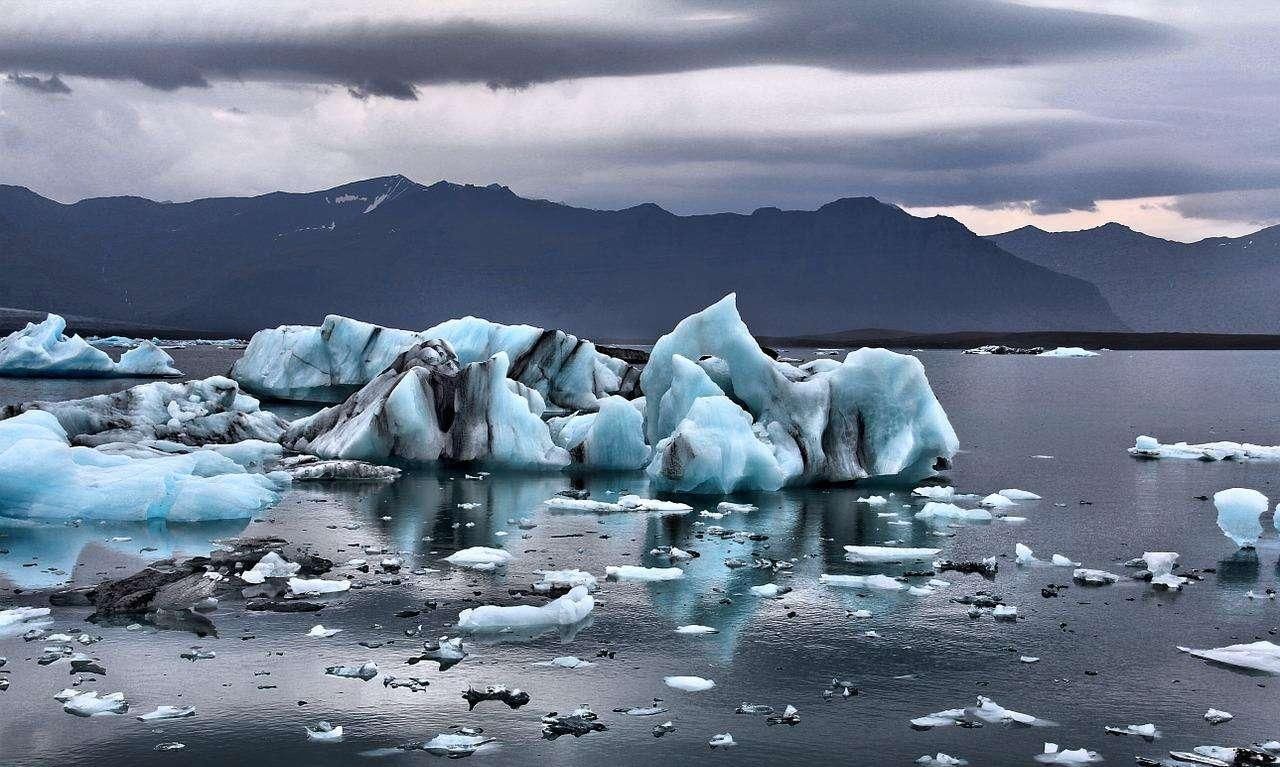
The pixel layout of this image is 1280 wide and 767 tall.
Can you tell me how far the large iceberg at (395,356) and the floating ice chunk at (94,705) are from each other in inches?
892

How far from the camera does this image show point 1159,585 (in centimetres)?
1372

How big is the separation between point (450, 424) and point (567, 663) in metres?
15.0

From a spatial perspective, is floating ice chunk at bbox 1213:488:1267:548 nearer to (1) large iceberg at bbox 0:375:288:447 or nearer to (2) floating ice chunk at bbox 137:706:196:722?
(2) floating ice chunk at bbox 137:706:196:722

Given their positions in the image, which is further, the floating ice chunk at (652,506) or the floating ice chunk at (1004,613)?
the floating ice chunk at (652,506)

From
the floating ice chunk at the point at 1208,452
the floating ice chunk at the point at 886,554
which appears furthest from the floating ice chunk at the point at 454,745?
the floating ice chunk at the point at 1208,452

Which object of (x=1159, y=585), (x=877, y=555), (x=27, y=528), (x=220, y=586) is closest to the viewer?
(x=220, y=586)

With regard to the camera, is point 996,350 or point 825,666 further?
point 996,350

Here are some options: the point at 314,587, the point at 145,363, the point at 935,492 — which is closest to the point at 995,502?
the point at 935,492

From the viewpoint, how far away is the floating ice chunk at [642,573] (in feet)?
45.0

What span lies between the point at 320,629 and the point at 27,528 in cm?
783

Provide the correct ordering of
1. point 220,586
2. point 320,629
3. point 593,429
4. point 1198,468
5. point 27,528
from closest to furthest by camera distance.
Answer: point 320,629, point 220,586, point 27,528, point 593,429, point 1198,468

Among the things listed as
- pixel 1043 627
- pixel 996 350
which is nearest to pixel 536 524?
pixel 1043 627

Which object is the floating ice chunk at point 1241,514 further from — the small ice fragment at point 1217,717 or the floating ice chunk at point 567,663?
the floating ice chunk at point 567,663

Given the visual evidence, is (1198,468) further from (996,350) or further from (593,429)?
(996,350)
